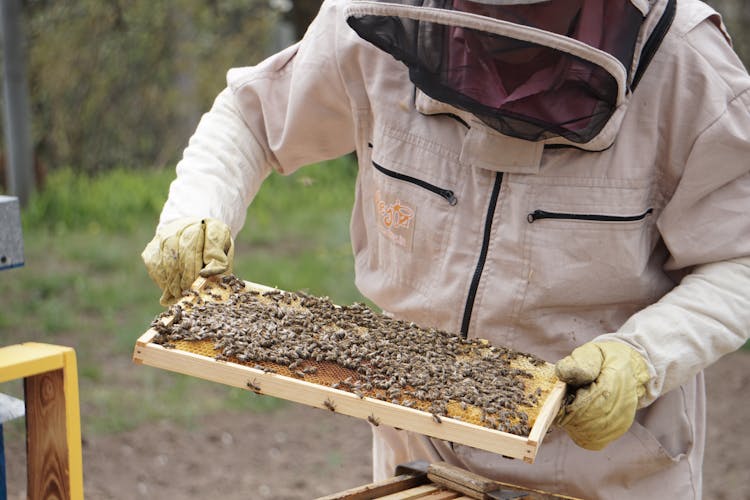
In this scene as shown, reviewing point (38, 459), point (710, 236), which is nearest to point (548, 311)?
point (710, 236)

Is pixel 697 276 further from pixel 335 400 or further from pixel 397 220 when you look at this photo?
pixel 335 400

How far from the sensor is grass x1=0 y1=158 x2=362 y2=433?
201 inches

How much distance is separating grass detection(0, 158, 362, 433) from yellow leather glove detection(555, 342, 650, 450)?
3.15 meters

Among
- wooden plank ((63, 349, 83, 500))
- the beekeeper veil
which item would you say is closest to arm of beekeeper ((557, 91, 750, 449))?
the beekeeper veil

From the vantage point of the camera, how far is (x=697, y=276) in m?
2.04

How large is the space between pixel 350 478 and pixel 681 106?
3006 mm

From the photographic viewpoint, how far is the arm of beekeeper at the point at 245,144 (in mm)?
2146

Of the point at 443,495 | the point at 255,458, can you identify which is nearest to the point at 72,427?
the point at 443,495

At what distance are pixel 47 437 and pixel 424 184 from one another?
3.37ft

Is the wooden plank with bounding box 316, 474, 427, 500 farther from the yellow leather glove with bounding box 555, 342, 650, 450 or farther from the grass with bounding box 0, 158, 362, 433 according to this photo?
the grass with bounding box 0, 158, 362, 433

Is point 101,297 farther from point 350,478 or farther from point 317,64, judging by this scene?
point 317,64

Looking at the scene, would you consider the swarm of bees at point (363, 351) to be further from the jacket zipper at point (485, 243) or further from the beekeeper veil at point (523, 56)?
the beekeeper veil at point (523, 56)

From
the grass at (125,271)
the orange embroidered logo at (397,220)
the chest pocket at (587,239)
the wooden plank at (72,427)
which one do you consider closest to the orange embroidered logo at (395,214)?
the orange embroidered logo at (397,220)

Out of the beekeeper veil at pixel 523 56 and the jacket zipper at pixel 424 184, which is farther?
the jacket zipper at pixel 424 184
